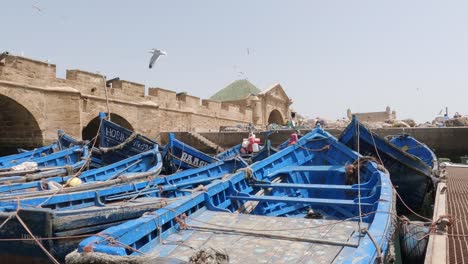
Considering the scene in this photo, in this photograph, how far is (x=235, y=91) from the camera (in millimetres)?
39000

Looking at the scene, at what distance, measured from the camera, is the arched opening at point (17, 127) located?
48.1ft

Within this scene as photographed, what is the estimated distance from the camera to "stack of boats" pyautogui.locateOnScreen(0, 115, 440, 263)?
2.83 m

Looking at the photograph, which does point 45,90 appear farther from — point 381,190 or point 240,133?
point 381,190

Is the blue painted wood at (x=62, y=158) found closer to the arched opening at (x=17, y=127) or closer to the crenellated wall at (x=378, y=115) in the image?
the arched opening at (x=17, y=127)

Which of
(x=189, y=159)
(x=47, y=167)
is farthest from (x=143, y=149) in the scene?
(x=47, y=167)

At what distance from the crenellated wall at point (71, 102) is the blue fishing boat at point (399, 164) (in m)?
11.9

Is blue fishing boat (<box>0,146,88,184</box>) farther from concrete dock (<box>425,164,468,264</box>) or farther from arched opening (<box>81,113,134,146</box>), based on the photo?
arched opening (<box>81,113,134,146</box>)

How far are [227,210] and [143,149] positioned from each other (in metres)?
6.32

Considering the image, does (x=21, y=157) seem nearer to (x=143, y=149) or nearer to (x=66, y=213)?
(x=143, y=149)

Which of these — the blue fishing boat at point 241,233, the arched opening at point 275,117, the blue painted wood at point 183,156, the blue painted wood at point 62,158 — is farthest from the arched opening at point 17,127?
the arched opening at point 275,117

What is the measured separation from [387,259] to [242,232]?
1279 millimetres

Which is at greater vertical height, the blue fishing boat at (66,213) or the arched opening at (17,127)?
the arched opening at (17,127)

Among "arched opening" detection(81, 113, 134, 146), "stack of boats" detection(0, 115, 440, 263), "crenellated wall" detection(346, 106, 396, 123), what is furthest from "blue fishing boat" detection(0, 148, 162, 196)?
"crenellated wall" detection(346, 106, 396, 123)

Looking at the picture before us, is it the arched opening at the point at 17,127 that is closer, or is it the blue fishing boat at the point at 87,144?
the blue fishing boat at the point at 87,144
